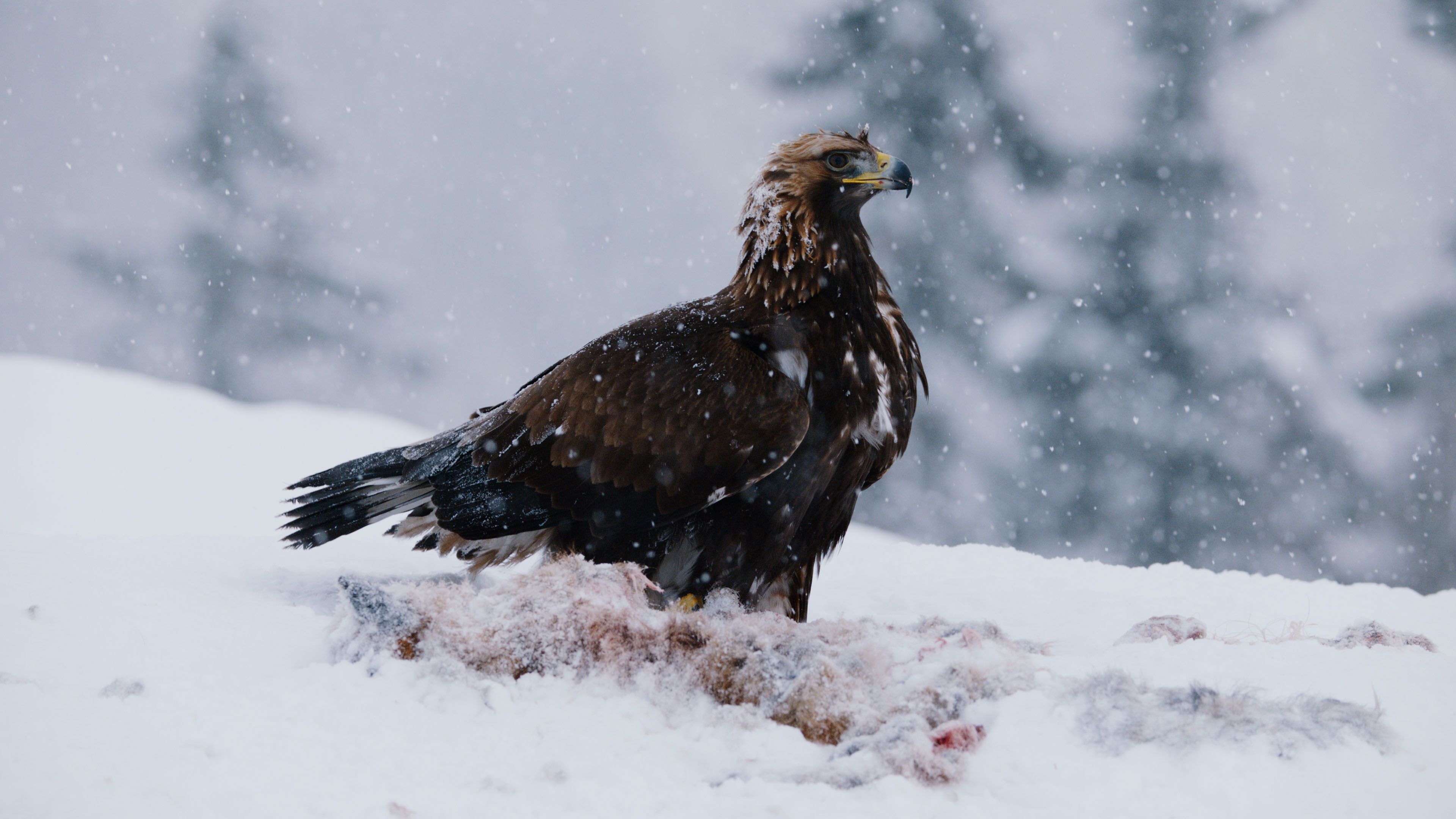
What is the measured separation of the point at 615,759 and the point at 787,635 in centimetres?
73

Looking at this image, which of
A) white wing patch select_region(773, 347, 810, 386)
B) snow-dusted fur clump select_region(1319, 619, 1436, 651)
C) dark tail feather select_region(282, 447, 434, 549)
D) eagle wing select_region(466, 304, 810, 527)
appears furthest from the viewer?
dark tail feather select_region(282, 447, 434, 549)

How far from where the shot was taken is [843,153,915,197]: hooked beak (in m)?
3.96

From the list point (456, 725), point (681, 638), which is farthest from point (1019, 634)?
point (456, 725)

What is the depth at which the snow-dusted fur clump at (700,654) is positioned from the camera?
249 centimetres

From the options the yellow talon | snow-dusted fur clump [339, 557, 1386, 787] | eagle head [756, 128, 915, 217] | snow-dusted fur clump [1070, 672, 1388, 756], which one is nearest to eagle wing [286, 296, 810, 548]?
the yellow talon

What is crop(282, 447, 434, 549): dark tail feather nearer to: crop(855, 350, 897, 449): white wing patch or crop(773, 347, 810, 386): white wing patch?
crop(773, 347, 810, 386): white wing patch

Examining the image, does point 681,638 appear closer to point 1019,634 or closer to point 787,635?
point 787,635

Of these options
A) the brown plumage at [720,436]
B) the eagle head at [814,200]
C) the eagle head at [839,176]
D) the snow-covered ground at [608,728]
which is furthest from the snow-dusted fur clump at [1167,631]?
the eagle head at [839,176]

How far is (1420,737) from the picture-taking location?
224 centimetres

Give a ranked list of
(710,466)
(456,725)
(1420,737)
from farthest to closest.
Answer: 1. (710,466)
2. (456,725)
3. (1420,737)

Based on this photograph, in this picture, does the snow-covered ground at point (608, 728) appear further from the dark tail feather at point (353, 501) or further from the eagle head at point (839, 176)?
the eagle head at point (839, 176)

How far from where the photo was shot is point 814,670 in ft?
8.50

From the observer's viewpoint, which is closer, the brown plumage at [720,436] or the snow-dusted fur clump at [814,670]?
the snow-dusted fur clump at [814,670]

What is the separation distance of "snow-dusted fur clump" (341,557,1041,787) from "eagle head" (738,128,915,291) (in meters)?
1.62
